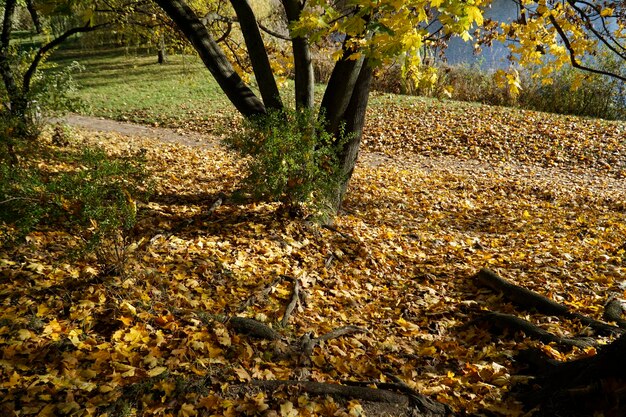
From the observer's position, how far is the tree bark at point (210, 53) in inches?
185

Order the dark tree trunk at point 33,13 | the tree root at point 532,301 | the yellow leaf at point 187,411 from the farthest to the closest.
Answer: the dark tree trunk at point 33,13 < the tree root at point 532,301 < the yellow leaf at point 187,411

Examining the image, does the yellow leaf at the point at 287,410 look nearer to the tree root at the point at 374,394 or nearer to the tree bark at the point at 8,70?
the tree root at the point at 374,394

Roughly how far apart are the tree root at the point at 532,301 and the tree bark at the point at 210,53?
3397mm

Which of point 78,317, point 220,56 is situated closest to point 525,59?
point 220,56

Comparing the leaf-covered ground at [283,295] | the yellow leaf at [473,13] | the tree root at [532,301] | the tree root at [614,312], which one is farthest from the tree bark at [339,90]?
the tree root at [614,312]

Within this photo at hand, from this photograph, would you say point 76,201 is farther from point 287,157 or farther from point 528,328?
point 528,328

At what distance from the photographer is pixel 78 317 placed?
9.90 ft

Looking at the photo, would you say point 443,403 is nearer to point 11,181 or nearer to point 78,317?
point 78,317

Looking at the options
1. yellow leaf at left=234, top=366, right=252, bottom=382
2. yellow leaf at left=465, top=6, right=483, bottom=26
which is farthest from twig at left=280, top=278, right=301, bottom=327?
yellow leaf at left=465, top=6, right=483, bottom=26

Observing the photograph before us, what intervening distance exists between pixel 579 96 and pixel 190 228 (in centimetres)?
1560

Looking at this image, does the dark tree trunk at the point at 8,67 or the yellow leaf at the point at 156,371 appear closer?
the yellow leaf at the point at 156,371

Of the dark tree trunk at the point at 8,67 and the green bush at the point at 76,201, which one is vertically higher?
the dark tree trunk at the point at 8,67

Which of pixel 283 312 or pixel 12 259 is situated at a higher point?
pixel 12 259

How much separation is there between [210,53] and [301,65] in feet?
3.98
